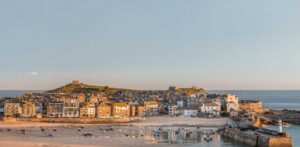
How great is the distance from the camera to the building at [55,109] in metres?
90.8

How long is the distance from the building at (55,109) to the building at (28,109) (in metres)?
2.95

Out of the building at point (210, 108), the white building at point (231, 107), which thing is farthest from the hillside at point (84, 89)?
the building at point (210, 108)

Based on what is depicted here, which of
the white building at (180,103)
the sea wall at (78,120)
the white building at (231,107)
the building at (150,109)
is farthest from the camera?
the white building at (180,103)

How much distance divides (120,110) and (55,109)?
1297 cm

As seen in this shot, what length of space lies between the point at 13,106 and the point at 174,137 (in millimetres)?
46752

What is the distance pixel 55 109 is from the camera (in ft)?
301

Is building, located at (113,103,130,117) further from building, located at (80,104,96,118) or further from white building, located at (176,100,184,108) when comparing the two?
white building, located at (176,100,184,108)

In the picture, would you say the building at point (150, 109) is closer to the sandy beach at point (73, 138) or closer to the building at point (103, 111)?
the building at point (103, 111)

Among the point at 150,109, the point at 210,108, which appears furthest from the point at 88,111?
the point at 210,108

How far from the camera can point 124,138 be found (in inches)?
2188

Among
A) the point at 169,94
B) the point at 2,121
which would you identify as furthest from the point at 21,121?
the point at 169,94

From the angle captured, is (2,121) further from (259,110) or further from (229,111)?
(259,110)

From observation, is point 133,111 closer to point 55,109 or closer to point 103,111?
point 103,111

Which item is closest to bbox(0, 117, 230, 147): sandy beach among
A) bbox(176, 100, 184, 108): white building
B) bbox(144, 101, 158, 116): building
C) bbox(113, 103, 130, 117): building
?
bbox(113, 103, 130, 117): building
